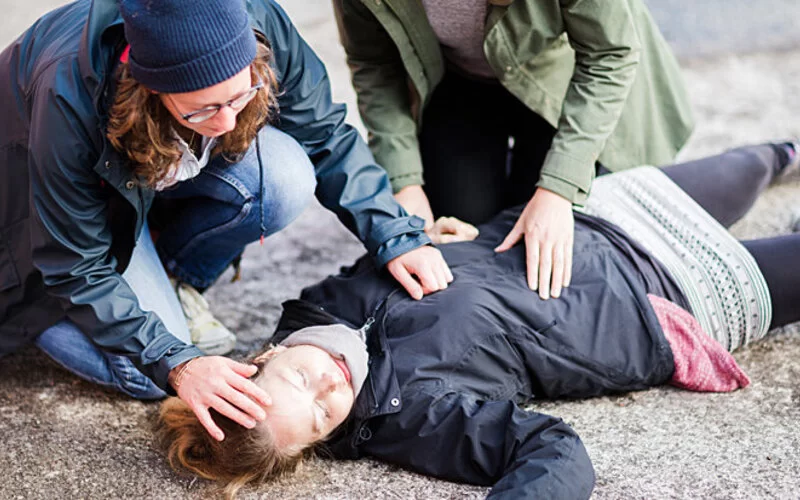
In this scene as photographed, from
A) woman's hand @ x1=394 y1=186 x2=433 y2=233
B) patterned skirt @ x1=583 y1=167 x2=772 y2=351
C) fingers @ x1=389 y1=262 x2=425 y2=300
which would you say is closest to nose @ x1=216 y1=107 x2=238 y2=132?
fingers @ x1=389 y1=262 x2=425 y2=300

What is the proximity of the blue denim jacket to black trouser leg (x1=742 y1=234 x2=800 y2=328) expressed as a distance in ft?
2.80

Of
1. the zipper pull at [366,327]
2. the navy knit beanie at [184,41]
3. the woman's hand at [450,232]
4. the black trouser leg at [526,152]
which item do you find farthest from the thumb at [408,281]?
the black trouser leg at [526,152]

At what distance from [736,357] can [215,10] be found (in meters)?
1.55

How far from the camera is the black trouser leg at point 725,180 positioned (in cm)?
275

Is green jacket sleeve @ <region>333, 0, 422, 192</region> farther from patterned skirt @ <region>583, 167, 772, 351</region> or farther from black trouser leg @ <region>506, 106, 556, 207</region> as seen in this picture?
patterned skirt @ <region>583, 167, 772, 351</region>

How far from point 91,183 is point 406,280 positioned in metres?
0.73

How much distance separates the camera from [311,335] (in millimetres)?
2127

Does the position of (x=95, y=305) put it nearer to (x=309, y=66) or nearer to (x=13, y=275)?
(x=13, y=275)

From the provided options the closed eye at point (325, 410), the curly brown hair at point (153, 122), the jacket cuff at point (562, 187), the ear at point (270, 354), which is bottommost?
the closed eye at point (325, 410)

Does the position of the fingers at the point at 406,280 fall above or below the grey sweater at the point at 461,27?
below

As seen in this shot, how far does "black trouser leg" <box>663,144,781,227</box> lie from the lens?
9.01 ft

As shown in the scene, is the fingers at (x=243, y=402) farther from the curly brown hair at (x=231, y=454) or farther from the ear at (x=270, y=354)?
the ear at (x=270, y=354)

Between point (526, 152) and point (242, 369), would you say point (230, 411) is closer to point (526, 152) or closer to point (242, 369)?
point (242, 369)

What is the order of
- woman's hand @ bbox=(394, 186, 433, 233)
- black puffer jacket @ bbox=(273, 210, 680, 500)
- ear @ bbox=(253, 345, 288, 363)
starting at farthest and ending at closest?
woman's hand @ bbox=(394, 186, 433, 233)
ear @ bbox=(253, 345, 288, 363)
black puffer jacket @ bbox=(273, 210, 680, 500)
